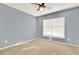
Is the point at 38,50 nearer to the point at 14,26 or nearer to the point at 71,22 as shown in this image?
the point at 14,26

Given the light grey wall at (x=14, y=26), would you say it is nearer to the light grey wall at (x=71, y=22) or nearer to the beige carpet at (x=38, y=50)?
the beige carpet at (x=38, y=50)

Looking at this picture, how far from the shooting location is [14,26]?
263 cm

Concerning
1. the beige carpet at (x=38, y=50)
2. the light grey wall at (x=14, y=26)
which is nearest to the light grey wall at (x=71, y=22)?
the light grey wall at (x=14, y=26)

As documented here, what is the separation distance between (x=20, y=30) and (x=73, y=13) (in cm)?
Answer: 173

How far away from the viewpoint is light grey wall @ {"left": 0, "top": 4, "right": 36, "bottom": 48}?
2.32m

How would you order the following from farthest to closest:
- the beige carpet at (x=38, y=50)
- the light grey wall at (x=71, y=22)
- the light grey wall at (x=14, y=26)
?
the light grey wall at (x=71, y=22) → the light grey wall at (x=14, y=26) → the beige carpet at (x=38, y=50)

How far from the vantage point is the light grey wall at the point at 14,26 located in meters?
2.32

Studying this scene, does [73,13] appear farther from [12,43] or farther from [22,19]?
[12,43]

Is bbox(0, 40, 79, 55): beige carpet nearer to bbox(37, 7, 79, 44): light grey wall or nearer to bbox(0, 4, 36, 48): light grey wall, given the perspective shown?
bbox(0, 4, 36, 48): light grey wall

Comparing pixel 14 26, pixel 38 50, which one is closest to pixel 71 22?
pixel 14 26

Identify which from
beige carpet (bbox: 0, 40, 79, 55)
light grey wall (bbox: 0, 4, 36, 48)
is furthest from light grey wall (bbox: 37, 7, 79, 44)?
beige carpet (bbox: 0, 40, 79, 55)
